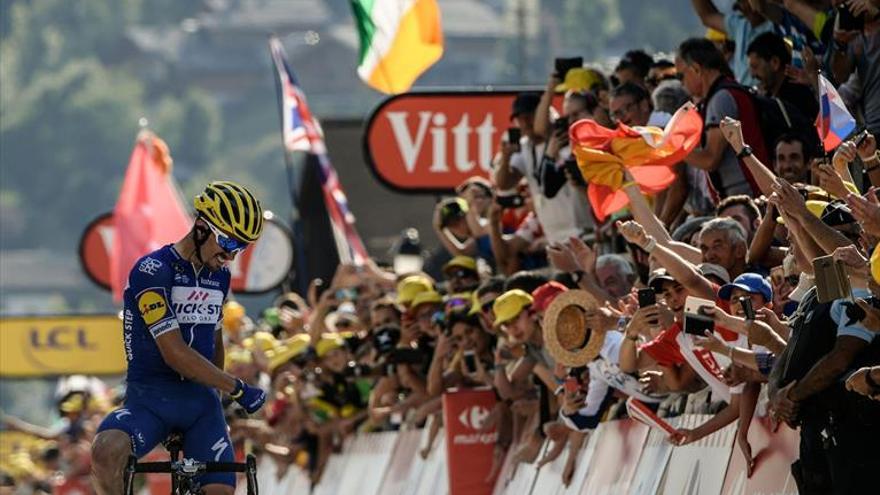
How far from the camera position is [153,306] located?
46.1 feet

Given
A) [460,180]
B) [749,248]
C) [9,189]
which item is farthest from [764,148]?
[9,189]

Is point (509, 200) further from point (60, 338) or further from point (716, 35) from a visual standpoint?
point (60, 338)

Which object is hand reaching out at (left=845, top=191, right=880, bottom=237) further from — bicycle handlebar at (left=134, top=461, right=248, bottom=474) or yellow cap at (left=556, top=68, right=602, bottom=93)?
yellow cap at (left=556, top=68, right=602, bottom=93)

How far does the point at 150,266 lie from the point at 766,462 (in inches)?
125

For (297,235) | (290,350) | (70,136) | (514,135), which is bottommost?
(70,136)

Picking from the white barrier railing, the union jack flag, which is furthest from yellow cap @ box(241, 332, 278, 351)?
the white barrier railing

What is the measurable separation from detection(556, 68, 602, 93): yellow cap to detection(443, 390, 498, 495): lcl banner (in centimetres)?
205

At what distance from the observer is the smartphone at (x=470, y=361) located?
19344mm

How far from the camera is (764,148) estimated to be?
15.7 metres

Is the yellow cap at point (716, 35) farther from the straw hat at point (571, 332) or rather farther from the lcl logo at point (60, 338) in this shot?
the lcl logo at point (60, 338)

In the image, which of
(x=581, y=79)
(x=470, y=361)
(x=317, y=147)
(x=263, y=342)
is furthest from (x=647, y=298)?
(x=317, y=147)

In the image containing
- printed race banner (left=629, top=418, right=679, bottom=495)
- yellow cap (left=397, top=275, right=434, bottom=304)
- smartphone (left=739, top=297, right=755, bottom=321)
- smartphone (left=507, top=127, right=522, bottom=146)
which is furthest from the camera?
yellow cap (left=397, top=275, right=434, bottom=304)

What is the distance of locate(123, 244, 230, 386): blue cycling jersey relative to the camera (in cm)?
1407

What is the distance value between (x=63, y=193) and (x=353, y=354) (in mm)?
146978
